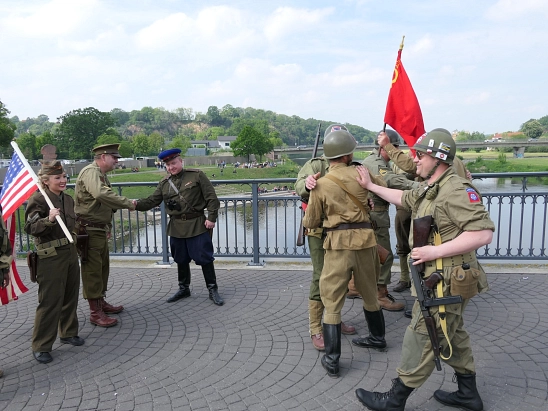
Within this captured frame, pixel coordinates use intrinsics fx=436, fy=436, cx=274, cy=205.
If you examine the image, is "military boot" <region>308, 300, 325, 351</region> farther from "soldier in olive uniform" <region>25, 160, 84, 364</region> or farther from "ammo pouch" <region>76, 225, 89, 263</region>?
"ammo pouch" <region>76, 225, 89, 263</region>

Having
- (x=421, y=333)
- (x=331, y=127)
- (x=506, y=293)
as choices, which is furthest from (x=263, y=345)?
(x=506, y=293)

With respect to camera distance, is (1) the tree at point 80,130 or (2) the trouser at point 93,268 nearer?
(2) the trouser at point 93,268

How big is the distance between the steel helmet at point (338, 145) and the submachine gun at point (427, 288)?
954mm

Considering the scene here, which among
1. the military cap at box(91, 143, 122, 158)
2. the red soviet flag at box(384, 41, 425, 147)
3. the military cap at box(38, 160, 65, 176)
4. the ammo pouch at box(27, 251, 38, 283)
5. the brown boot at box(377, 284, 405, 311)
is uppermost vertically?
the red soviet flag at box(384, 41, 425, 147)

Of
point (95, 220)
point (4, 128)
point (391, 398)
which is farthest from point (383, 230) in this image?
point (4, 128)

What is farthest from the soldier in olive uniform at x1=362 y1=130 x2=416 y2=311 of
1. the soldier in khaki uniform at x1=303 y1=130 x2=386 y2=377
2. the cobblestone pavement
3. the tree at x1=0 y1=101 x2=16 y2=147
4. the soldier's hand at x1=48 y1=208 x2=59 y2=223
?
the tree at x1=0 y1=101 x2=16 y2=147

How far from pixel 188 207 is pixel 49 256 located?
66.3 inches

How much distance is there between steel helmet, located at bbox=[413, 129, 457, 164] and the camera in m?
2.90

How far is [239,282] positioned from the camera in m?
6.24

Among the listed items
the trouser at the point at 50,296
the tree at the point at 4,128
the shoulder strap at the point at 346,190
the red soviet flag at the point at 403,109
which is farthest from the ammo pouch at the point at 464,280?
the tree at the point at 4,128

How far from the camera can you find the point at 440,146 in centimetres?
291

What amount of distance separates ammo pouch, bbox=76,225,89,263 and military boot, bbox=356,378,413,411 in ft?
10.8

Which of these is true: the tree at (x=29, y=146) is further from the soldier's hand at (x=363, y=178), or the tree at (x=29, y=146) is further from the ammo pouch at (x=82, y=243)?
the soldier's hand at (x=363, y=178)

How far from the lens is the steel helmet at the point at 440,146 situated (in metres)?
2.90
